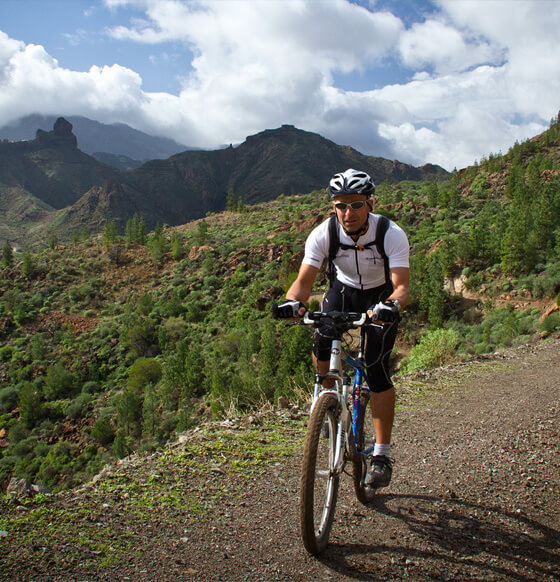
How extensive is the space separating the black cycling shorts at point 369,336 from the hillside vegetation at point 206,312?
739 cm

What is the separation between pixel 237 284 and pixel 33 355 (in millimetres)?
20354

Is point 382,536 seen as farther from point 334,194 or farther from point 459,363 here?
point 459,363

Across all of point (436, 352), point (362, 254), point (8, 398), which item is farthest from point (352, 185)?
point (8, 398)

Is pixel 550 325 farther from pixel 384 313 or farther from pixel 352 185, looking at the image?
pixel 384 313

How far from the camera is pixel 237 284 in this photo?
41.0 m

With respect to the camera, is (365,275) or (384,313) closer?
(384,313)

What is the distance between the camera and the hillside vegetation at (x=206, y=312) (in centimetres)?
2153

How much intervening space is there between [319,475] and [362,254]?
1438mm

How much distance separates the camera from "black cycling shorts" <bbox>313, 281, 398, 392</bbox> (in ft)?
9.30

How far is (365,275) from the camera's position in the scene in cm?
298

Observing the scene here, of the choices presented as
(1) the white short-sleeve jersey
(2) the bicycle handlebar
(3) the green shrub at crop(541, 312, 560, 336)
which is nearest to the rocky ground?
(2) the bicycle handlebar

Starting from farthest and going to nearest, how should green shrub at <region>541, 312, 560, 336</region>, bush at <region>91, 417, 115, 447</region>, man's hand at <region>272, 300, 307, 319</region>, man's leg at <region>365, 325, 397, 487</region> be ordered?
bush at <region>91, 417, 115, 447</region>, green shrub at <region>541, 312, 560, 336</region>, man's leg at <region>365, 325, 397, 487</region>, man's hand at <region>272, 300, 307, 319</region>

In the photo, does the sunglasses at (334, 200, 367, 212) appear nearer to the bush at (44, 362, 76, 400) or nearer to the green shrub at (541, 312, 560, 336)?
the green shrub at (541, 312, 560, 336)

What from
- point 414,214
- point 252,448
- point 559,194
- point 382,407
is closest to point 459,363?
point 252,448
